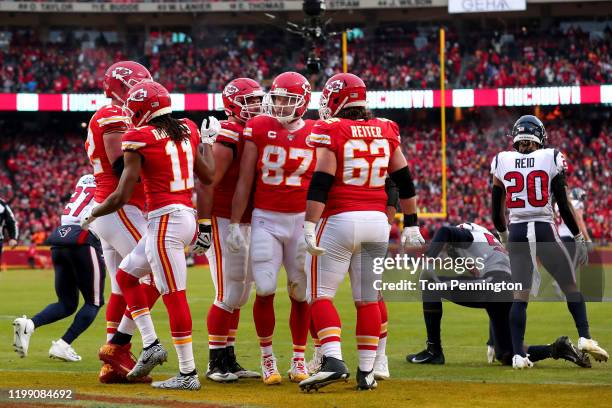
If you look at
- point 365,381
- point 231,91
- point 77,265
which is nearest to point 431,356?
point 365,381

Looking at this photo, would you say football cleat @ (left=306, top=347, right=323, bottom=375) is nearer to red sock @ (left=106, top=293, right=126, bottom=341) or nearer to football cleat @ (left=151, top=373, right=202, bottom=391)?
football cleat @ (left=151, top=373, right=202, bottom=391)

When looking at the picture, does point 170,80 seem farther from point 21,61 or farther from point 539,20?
point 539,20

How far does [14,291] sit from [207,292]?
350 cm

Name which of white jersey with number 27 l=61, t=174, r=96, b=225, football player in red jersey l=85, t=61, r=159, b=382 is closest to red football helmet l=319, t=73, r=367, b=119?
football player in red jersey l=85, t=61, r=159, b=382

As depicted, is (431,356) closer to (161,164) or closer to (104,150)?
(161,164)

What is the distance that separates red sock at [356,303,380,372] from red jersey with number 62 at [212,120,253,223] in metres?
1.30

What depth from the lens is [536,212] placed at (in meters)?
8.34

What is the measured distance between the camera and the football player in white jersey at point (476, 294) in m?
8.36

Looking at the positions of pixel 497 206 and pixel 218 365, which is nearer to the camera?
pixel 218 365

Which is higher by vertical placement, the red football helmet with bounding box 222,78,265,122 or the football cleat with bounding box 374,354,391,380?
the red football helmet with bounding box 222,78,265,122

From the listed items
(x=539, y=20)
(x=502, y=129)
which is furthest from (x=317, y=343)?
(x=539, y=20)

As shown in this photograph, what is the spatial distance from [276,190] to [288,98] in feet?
2.19

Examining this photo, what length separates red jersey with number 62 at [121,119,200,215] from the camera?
6762mm

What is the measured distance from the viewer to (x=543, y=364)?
27.4ft
